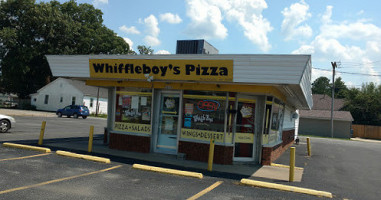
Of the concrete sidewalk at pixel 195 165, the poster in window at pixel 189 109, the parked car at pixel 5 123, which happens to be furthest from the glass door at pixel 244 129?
the parked car at pixel 5 123

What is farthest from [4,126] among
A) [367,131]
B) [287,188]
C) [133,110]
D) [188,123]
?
[367,131]

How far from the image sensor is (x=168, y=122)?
36.5 feet

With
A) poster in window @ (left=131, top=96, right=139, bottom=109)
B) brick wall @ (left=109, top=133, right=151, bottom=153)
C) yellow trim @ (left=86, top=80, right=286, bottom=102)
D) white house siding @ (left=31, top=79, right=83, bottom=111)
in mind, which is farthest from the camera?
white house siding @ (left=31, top=79, right=83, bottom=111)

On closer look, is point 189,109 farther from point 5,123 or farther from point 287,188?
point 5,123

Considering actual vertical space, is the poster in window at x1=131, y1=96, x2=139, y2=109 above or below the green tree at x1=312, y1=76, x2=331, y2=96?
below

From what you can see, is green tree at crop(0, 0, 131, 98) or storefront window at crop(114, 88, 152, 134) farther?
green tree at crop(0, 0, 131, 98)

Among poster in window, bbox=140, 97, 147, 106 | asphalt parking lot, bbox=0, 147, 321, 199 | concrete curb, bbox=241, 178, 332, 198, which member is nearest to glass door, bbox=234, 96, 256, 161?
asphalt parking lot, bbox=0, 147, 321, 199

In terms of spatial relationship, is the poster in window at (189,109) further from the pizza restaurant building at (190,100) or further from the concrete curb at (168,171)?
the concrete curb at (168,171)

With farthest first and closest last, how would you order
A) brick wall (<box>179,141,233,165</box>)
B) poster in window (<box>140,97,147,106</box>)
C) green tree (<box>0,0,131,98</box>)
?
green tree (<box>0,0,131,98</box>) → poster in window (<box>140,97,147,106</box>) → brick wall (<box>179,141,233,165</box>)

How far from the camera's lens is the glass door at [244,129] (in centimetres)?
1041

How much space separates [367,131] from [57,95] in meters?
46.4

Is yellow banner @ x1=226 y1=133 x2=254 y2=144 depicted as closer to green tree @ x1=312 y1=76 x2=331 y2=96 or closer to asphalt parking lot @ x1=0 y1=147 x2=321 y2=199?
asphalt parking lot @ x1=0 y1=147 x2=321 y2=199

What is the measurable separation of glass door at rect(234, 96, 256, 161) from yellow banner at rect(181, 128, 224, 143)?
61 cm

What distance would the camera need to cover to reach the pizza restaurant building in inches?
372
